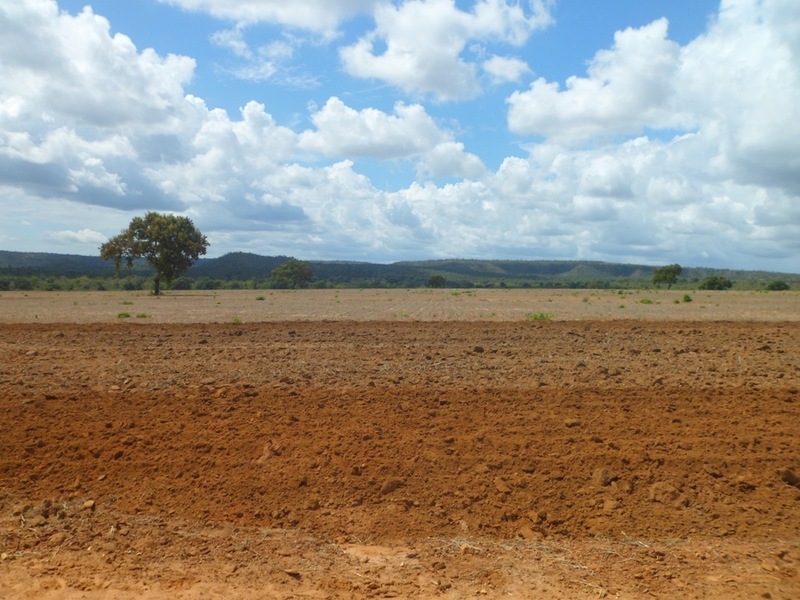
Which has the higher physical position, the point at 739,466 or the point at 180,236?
the point at 180,236

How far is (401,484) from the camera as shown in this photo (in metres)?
7.36

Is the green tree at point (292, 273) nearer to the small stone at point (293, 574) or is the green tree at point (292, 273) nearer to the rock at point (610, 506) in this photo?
the rock at point (610, 506)

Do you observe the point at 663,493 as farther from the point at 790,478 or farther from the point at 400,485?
the point at 400,485

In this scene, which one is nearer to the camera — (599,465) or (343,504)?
(343,504)

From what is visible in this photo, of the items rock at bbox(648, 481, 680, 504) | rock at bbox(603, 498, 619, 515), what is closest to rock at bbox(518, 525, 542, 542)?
rock at bbox(603, 498, 619, 515)

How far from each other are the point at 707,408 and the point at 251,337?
46.7ft

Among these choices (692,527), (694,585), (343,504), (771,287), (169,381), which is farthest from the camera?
(771,287)

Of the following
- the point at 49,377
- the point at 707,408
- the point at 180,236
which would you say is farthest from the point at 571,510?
the point at 180,236

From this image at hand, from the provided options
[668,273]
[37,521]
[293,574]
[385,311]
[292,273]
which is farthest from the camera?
[292,273]

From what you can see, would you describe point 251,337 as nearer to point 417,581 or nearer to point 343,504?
point 343,504

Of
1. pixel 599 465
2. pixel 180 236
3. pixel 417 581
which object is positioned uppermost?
pixel 180 236

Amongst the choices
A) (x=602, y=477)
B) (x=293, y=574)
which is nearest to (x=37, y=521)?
(x=293, y=574)

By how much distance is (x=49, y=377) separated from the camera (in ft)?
41.4

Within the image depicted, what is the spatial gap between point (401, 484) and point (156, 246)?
204 ft
